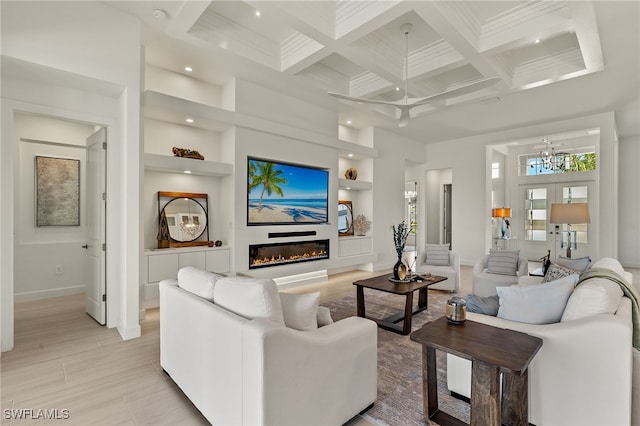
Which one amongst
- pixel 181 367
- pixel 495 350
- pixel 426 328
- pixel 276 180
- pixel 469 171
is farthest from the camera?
pixel 469 171

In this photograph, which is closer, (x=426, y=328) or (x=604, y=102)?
(x=426, y=328)

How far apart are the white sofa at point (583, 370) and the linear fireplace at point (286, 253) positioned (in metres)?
3.85

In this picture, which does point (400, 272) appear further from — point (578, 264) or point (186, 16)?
point (186, 16)

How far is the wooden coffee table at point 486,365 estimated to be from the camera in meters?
1.55

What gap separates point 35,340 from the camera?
3150mm

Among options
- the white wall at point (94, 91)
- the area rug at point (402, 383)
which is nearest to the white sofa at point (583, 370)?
the area rug at point (402, 383)

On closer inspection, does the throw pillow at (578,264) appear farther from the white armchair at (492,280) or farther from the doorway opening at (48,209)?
the doorway opening at (48,209)

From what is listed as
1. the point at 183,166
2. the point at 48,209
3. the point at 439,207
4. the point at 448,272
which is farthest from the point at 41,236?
the point at 439,207

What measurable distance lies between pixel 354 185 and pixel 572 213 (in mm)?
3683

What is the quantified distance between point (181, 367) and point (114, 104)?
2988 mm

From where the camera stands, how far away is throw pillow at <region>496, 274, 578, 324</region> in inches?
77.7

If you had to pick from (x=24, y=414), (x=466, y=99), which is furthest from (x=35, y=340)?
(x=466, y=99)

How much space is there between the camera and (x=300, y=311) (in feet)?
6.30

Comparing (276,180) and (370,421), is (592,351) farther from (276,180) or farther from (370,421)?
(276,180)
